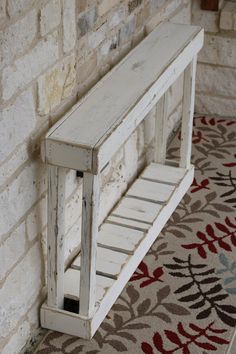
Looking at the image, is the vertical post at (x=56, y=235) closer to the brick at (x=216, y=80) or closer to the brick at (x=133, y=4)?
the brick at (x=133, y=4)

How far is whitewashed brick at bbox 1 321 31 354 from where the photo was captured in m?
2.21

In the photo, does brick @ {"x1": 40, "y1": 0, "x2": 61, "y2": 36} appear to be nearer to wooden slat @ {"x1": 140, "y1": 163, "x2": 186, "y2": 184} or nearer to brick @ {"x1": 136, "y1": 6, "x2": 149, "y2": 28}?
brick @ {"x1": 136, "y1": 6, "x2": 149, "y2": 28}

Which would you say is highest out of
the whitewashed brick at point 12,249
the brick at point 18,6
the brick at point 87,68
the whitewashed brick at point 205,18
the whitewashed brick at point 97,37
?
the brick at point 18,6

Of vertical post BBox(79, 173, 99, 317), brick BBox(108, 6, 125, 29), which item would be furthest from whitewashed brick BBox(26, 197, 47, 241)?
brick BBox(108, 6, 125, 29)

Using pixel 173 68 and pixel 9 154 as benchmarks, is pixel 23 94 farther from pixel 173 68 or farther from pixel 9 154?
pixel 173 68

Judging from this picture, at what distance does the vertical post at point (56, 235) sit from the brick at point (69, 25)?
0.38 meters

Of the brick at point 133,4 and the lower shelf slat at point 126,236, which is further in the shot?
the brick at point 133,4

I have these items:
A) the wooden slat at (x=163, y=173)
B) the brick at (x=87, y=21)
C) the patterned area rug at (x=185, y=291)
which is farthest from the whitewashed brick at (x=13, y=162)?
the wooden slat at (x=163, y=173)

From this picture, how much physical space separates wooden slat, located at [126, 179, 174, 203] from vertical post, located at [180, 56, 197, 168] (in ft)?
0.58

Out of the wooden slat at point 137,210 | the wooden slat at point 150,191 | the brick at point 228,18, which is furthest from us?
the brick at point 228,18

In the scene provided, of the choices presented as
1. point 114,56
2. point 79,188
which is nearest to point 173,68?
point 114,56

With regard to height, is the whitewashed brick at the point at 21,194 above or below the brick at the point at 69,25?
below

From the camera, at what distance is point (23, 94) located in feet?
6.68

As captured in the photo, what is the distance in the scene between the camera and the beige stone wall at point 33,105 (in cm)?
198
